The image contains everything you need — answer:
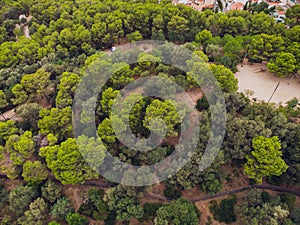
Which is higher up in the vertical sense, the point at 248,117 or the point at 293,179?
the point at 248,117

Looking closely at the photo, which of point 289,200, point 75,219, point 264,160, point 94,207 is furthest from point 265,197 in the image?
point 75,219

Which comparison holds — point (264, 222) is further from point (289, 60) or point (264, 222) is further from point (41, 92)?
point (41, 92)

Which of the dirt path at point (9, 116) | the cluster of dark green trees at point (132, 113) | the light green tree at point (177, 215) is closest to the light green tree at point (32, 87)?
the cluster of dark green trees at point (132, 113)

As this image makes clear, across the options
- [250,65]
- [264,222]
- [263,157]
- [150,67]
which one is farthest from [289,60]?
[264,222]

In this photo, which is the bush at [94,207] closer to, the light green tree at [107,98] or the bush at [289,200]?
the light green tree at [107,98]

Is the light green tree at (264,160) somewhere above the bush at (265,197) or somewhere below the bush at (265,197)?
above

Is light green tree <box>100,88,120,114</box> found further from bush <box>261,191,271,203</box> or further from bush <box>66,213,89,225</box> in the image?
bush <box>261,191,271,203</box>
